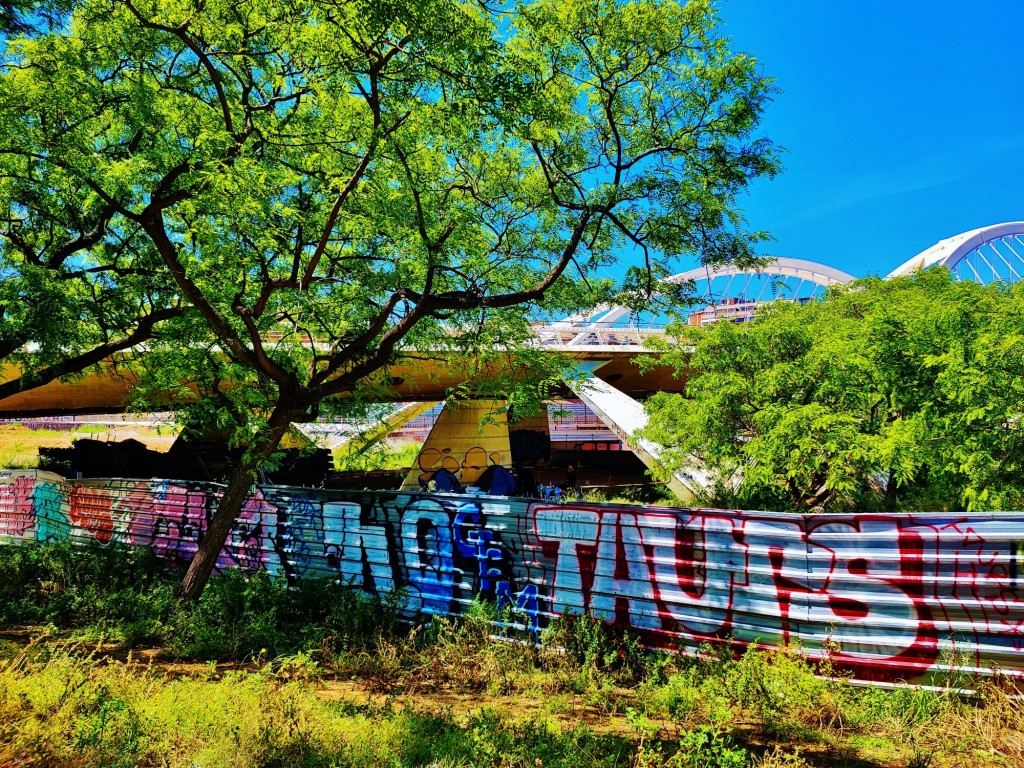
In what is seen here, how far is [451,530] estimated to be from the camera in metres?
8.68

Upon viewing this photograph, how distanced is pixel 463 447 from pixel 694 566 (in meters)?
23.1

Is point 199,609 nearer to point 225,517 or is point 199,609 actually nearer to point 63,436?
point 225,517

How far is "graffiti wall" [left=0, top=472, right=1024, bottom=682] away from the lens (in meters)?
5.58

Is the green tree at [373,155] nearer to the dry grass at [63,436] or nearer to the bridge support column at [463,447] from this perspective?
the bridge support column at [463,447]

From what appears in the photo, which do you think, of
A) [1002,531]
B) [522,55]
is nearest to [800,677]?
[1002,531]

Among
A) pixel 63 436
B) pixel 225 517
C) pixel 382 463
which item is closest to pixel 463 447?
pixel 382 463

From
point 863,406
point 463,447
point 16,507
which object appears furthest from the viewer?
point 463,447

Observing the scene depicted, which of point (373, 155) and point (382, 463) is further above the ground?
point (373, 155)

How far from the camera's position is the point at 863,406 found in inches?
412

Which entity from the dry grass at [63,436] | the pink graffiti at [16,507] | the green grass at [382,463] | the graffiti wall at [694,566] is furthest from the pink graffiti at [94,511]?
the dry grass at [63,436]

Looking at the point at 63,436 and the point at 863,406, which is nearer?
the point at 863,406

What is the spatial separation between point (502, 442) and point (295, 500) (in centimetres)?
2082

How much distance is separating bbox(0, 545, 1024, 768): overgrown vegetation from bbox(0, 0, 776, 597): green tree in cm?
180

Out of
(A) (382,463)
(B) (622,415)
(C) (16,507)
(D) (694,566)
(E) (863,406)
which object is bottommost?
(D) (694,566)
